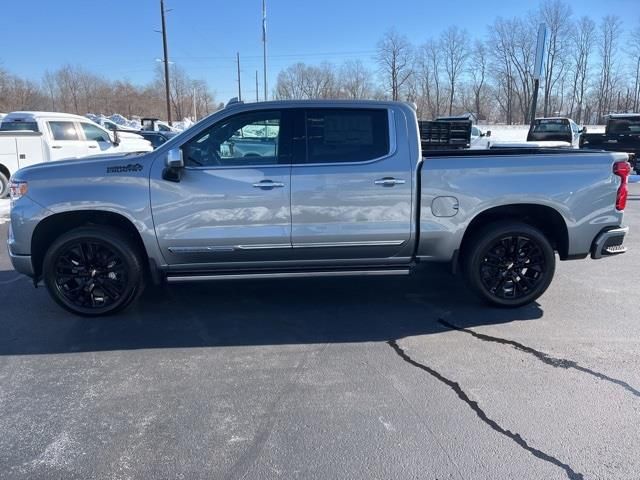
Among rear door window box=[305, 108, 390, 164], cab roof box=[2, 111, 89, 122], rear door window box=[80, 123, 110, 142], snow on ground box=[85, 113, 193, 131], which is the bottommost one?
rear door window box=[305, 108, 390, 164]

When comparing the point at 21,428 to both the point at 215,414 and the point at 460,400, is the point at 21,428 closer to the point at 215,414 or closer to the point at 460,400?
the point at 215,414

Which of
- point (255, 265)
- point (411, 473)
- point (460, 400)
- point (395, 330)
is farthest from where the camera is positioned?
point (255, 265)

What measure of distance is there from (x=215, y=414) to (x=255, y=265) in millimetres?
1801

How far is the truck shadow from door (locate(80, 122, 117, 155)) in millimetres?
8986

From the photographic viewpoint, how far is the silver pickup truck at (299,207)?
4469 mm

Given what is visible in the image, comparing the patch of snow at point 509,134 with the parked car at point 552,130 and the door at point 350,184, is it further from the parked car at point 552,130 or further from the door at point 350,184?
the door at point 350,184

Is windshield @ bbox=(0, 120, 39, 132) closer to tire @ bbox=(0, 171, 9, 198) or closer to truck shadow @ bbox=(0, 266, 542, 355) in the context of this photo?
tire @ bbox=(0, 171, 9, 198)

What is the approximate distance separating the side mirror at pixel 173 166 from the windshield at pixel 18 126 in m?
11.1

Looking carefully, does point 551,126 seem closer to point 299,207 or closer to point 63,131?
point 63,131

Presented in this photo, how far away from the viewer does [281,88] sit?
66.2m

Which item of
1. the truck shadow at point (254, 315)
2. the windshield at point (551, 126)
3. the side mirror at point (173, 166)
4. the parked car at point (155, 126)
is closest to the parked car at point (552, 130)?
the windshield at point (551, 126)

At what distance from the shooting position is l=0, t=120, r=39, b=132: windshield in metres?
14.0

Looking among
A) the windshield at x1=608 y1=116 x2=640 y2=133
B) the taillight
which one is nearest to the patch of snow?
the windshield at x1=608 y1=116 x2=640 y2=133

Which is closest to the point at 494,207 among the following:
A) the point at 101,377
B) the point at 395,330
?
the point at 395,330
